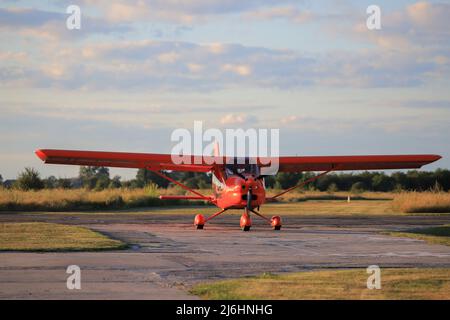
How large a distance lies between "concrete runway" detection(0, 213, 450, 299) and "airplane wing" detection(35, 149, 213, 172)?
2.37m

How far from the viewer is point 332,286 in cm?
1125

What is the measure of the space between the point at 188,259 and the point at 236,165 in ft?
30.9

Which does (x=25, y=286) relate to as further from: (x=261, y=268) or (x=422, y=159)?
(x=422, y=159)

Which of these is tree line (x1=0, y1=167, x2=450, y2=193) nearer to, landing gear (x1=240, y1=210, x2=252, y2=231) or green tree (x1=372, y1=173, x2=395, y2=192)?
green tree (x1=372, y1=173, x2=395, y2=192)

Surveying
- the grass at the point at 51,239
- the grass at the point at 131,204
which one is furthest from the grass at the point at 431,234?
the grass at the point at 131,204

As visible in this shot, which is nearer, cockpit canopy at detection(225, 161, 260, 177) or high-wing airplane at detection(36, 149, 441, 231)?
high-wing airplane at detection(36, 149, 441, 231)

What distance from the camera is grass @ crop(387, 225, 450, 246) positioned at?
20094 mm

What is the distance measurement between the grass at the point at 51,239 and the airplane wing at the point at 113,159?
8.25 ft

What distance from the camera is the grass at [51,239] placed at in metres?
16.9

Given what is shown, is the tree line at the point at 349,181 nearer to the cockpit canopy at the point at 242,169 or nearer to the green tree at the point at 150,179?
the green tree at the point at 150,179

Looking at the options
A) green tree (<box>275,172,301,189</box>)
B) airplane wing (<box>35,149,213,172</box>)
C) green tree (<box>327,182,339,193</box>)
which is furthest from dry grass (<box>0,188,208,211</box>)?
green tree (<box>327,182,339,193</box>)
